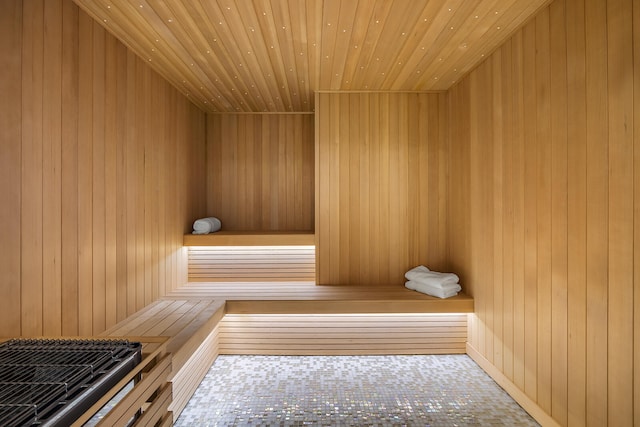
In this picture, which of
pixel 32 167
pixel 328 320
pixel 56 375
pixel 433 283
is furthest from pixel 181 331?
pixel 433 283

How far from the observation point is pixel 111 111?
87.7 inches

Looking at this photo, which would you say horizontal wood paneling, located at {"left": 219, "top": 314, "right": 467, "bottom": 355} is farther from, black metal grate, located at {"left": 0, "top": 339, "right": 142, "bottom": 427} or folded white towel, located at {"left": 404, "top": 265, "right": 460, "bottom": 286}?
black metal grate, located at {"left": 0, "top": 339, "right": 142, "bottom": 427}

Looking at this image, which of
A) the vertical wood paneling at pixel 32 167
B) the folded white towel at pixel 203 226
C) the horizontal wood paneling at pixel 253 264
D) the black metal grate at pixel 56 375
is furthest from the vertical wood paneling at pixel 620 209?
the folded white towel at pixel 203 226

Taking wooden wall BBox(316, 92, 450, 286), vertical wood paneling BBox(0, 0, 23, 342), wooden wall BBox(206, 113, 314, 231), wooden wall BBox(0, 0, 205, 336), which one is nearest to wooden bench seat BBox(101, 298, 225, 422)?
wooden wall BBox(0, 0, 205, 336)

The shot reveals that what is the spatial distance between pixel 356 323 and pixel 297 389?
817mm

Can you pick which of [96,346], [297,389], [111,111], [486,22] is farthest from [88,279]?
[486,22]

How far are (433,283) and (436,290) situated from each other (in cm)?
6

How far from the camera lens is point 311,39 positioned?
2.35 meters

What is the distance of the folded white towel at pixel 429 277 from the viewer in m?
3.03

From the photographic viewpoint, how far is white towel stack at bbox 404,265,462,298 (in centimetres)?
300

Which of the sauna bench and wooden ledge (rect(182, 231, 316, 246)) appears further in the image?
wooden ledge (rect(182, 231, 316, 246))

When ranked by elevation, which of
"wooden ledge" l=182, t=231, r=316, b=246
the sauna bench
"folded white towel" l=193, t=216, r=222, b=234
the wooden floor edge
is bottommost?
the wooden floor edge

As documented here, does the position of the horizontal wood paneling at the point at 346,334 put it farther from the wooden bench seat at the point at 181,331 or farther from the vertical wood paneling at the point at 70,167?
the vertical wood paneling at the point at 70,167

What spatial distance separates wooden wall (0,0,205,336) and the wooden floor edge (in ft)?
8.86
